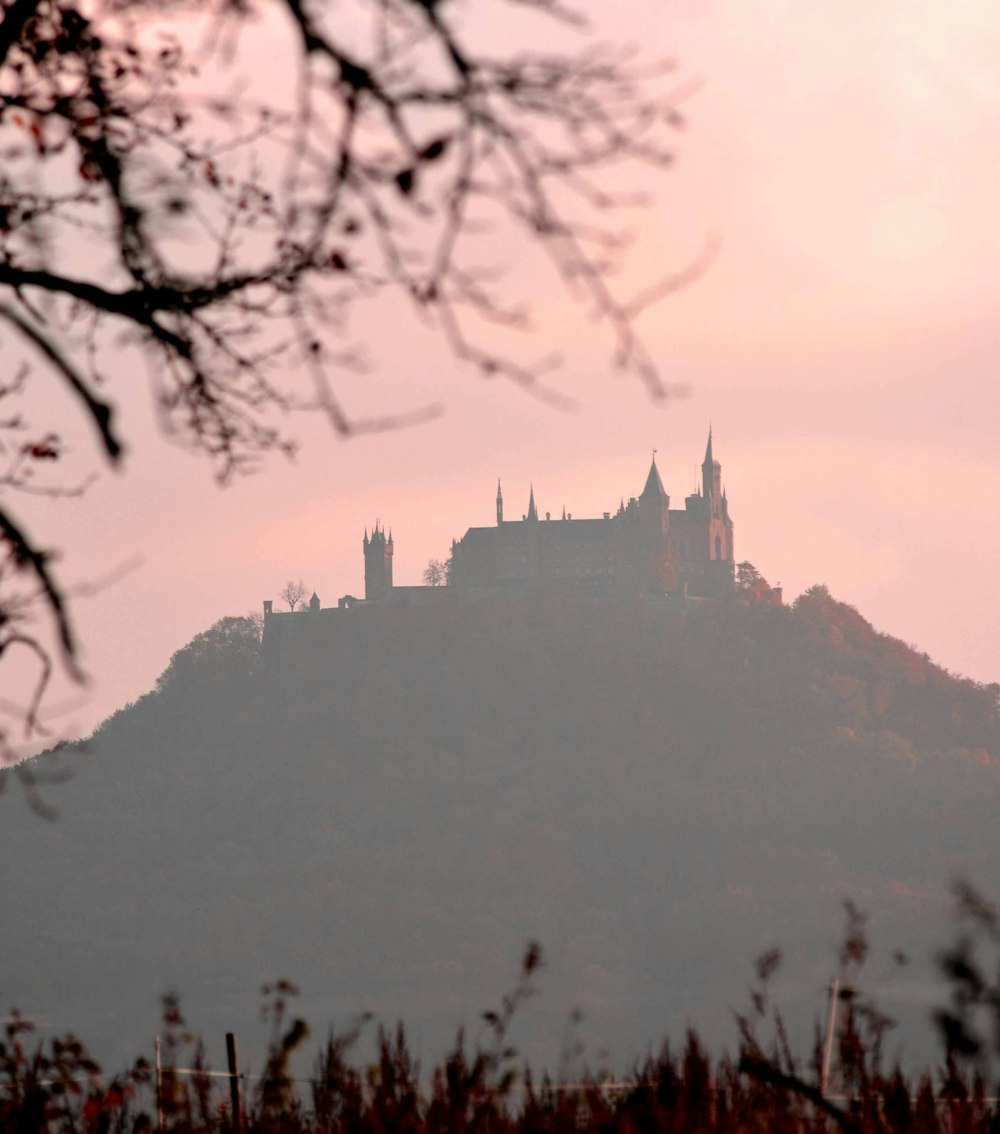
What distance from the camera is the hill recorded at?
463 ft

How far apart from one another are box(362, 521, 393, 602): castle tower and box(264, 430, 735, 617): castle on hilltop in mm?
78

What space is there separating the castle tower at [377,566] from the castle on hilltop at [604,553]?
3.1 inches

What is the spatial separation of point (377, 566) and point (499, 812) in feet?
105

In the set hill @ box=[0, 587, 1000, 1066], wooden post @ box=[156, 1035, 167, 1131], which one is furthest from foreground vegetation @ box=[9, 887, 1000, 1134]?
hill @ box=[0, 587, 1000, 1066]

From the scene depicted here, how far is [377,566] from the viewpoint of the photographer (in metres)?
144

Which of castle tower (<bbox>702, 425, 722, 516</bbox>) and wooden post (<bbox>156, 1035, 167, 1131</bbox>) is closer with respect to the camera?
wooden post (<bbox>156, 1035, 167, 1131</bbox>)

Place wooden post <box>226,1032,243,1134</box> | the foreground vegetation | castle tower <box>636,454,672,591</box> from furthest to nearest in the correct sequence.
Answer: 1. castle tower <box>636,454,672,591</box>
2. wooden post <box>226,1032,243,1134</box>
3. the foreground vegetation

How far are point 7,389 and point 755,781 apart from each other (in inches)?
6345

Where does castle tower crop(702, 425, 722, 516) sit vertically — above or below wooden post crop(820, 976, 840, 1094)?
above

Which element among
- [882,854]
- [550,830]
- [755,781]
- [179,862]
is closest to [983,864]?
[882,854]

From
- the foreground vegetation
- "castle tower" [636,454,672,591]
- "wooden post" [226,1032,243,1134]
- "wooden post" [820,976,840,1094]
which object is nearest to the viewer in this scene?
"wooden post" [820,976,840,1094]

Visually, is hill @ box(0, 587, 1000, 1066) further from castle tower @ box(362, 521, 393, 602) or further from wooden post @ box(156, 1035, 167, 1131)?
wooden post @ box(156, 1035, 167, 1131)

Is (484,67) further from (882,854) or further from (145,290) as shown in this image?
(882,854)

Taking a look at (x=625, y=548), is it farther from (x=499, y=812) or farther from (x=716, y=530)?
(x=499, y=812)
